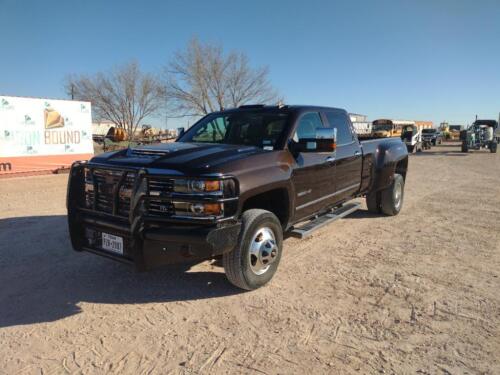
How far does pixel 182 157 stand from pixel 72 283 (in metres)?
1.87

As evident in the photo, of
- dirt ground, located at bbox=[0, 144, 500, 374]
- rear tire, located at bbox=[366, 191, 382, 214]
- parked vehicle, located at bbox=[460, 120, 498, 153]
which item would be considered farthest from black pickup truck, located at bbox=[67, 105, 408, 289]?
parked vehicle, located at bbox=[460, 120, 498, 153]

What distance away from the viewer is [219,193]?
335 centimetres

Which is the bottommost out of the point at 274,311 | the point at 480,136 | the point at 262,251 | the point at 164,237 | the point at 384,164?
the point at 274,311

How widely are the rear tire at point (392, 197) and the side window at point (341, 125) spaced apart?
1626mm

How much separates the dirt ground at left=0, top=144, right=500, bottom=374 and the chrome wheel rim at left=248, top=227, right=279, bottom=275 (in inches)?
9.7

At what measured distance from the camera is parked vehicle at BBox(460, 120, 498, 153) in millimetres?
26614

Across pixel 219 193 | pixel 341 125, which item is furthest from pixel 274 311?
pixel 341 125

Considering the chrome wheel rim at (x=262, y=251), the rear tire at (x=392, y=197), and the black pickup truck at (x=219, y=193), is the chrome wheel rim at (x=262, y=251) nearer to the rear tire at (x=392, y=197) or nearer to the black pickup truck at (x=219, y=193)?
the black pickup truck at (x=219, y=193)

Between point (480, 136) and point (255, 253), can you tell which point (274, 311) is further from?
point (480, 136)

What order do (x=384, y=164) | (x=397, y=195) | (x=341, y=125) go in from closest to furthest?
(x=341, y=125)
(x=384, y=164)
(x=397, y=195)

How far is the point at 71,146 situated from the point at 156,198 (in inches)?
509

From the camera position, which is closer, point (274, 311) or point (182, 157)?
point (274, 311)

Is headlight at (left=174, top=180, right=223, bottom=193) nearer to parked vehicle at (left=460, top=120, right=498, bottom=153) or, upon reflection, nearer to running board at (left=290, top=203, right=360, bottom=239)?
running board at (left=290, top=203, right=360, bottom=239)

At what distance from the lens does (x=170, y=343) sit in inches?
119
